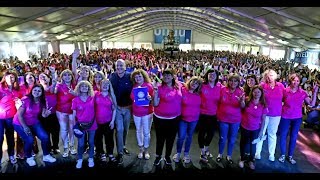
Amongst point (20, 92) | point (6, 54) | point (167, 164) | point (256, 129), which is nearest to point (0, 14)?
point (6, 54)

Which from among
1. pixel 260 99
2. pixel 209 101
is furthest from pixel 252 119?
pixel 209 101

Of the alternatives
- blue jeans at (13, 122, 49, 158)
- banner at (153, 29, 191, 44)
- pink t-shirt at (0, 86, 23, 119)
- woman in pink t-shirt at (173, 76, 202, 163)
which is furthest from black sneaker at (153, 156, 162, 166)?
banner at (153, 29, 191, 44)

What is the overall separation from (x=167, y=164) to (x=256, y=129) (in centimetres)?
140

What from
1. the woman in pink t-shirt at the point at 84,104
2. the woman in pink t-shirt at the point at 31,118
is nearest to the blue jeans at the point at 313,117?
the woman in pink t-shirt at the point at 84,104

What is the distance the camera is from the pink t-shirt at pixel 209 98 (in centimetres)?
387

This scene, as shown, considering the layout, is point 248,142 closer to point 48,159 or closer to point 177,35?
point 48,159

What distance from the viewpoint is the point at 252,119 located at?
12.4ft

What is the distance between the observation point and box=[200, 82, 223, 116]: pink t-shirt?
152 inches

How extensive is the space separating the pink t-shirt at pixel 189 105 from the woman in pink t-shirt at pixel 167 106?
65 millimetres

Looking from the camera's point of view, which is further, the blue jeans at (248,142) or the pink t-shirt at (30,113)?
the blue jeans at (248,142)

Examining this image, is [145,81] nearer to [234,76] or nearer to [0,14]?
[234,76]

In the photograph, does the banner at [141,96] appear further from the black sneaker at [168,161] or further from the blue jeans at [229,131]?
the blue jeans at [229,131]

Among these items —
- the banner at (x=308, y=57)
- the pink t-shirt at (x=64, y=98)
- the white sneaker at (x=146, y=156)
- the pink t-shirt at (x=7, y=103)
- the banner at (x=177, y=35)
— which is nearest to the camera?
the pink t-shirt at (x=7, y=103)

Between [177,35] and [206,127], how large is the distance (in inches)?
1577
